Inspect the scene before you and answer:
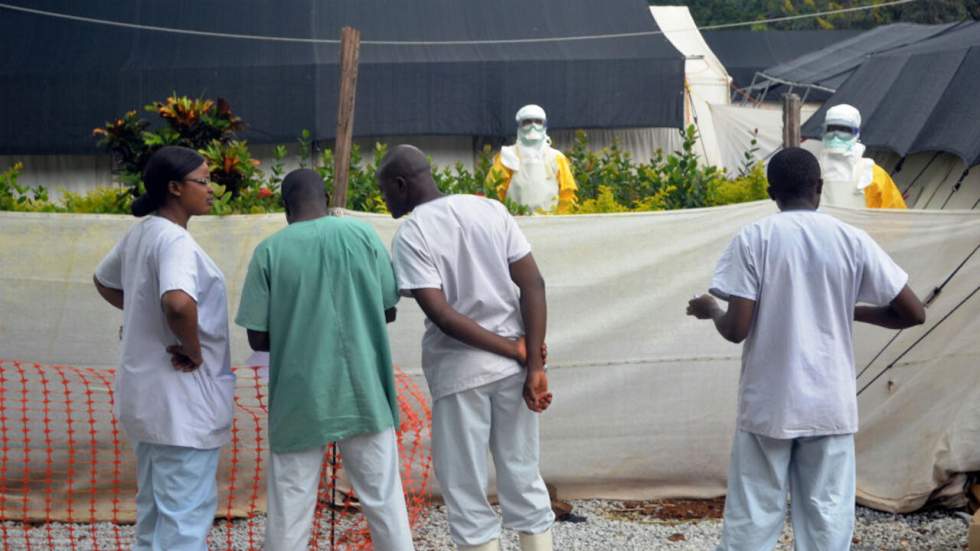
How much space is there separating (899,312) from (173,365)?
2.59m

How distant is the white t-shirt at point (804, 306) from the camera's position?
15.9ft

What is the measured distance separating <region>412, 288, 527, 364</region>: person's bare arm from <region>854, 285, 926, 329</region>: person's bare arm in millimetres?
1305

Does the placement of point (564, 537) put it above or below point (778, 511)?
below

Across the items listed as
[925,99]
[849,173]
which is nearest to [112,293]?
[849,173]

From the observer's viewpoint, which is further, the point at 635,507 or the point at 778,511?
the point at 635,507

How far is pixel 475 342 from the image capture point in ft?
16.6

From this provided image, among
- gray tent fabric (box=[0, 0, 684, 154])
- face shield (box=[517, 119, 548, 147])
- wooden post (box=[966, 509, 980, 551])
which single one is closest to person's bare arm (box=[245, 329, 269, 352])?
wooden post (box=[966, 509, 980, 551])

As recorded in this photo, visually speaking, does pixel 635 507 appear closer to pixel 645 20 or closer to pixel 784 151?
pixel 784 151

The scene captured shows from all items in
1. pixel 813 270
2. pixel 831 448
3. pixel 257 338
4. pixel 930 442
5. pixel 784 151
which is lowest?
pixel 930 442

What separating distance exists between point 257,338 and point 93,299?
2.16 m

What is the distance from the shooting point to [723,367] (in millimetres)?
7223

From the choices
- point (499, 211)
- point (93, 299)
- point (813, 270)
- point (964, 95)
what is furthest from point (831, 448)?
point (964, 95)

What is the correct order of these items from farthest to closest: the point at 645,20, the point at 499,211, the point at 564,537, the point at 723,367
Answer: the point at 645,20 < the point at 723,367 < the point at 564,537 < the point at 499,211

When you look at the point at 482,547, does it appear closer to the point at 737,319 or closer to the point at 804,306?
the point at 737,319
